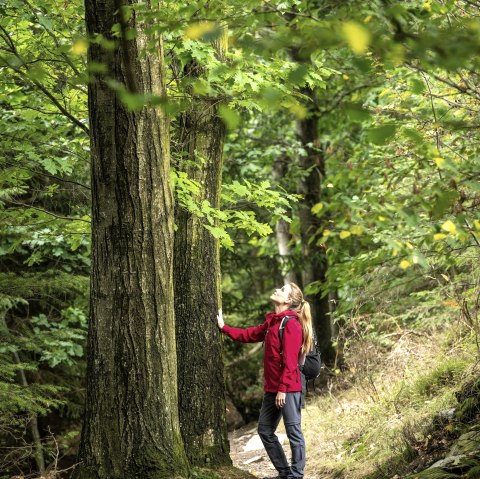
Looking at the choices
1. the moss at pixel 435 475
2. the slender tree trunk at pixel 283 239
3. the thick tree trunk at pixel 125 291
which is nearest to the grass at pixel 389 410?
the moss at pixel 435 475

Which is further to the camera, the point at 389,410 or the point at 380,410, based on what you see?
the point at 380,410

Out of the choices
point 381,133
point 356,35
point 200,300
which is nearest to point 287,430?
point 200,300

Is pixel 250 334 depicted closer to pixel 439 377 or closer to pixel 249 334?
pixel 249 334

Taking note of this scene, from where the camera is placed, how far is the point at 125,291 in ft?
17.4

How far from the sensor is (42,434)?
36.3 feet

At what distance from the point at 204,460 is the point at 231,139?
9.34 metres

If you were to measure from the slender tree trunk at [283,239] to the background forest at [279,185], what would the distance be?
2.37m

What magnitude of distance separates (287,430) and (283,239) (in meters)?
7.88

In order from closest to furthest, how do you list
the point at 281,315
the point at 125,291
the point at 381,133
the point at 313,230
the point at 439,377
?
the point at 381,133 < the point at 125,291 < the point at 281,315 < the point at 439,377 < the point at 313,230

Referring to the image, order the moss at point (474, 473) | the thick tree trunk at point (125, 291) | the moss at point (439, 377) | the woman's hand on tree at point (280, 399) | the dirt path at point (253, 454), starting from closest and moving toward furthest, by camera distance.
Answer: the moss at point (474, 473) < the thick tree trunk at point (125, 291) < the woman's hand on tree at point (280, 399) < the moss at point (439, 377) < the dirt path at point (253, 454)

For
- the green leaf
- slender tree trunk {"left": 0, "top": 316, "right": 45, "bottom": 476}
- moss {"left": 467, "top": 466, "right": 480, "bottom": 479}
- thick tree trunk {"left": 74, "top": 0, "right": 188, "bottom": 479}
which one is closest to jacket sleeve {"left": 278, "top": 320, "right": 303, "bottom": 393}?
thick tree trunk {"left": 74, "top": 0, "right": 188, "bottom": 479}

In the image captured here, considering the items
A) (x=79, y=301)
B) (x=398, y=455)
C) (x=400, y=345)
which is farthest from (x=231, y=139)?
(x=398, y=455)

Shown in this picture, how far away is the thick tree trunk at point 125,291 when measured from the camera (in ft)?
17.1

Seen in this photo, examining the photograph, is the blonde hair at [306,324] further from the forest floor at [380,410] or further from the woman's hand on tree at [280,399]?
the forest floor at [380,410]
